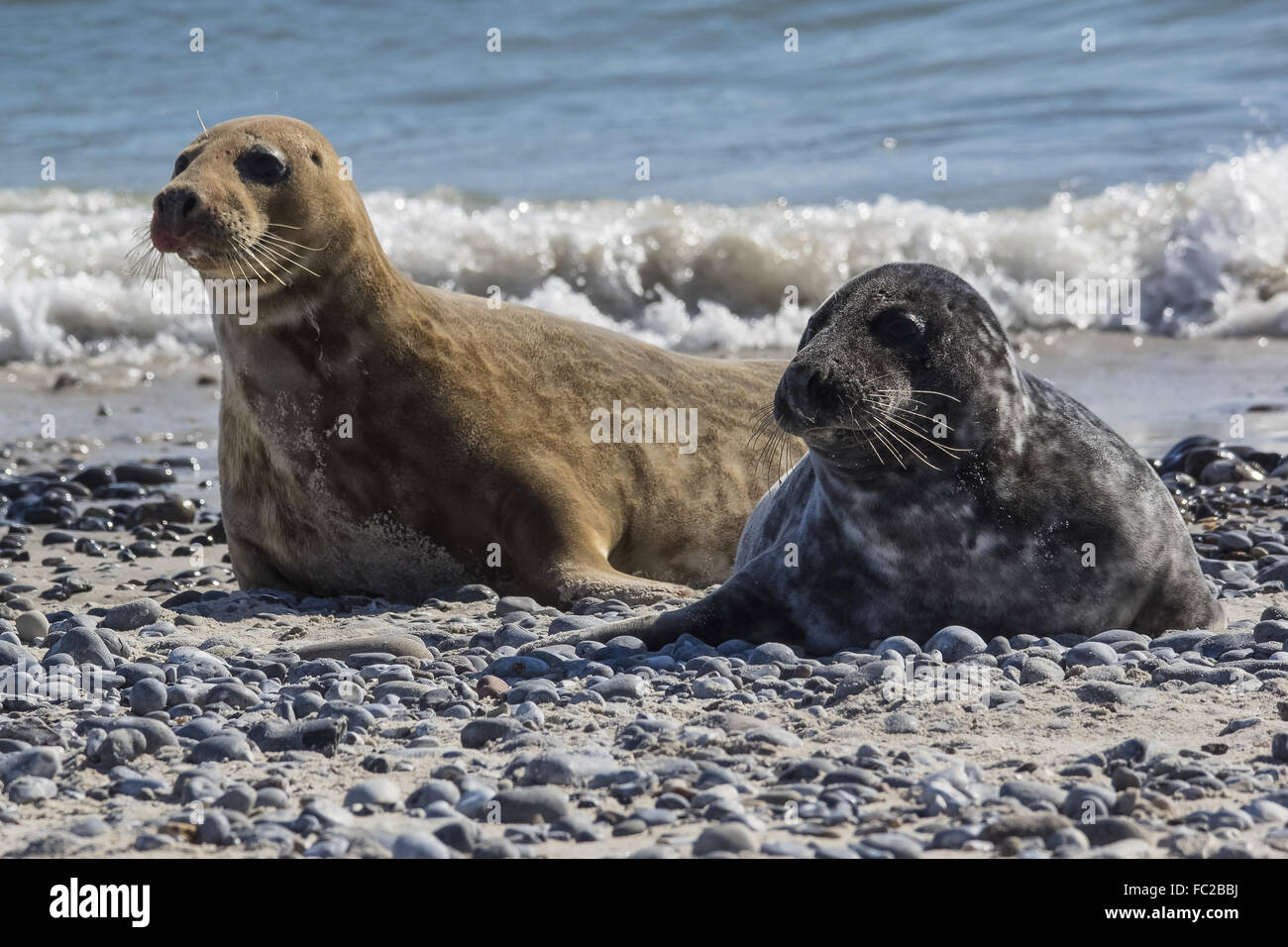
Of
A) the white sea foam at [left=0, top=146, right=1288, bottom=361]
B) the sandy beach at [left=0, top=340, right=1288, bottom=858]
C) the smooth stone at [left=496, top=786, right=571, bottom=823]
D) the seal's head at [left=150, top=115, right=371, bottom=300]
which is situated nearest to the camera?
the sandy beach at [left=0, top=340, right=1288, bottom=858]

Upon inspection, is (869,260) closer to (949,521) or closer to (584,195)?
(584,195)

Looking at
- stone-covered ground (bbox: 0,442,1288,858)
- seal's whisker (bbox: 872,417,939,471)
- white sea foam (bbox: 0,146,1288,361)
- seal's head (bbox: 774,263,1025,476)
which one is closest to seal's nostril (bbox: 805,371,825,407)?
seal's head (bbox: 774,263,1025,476)

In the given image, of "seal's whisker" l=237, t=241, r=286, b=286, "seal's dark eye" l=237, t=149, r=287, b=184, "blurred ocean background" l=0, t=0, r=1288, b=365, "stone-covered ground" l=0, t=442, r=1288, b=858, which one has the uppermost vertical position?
"blurred ocean background" l=0, t=0, r=1288, b=365

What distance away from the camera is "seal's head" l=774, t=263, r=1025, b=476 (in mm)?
4508

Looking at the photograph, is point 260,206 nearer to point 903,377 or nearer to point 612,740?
point 903,377

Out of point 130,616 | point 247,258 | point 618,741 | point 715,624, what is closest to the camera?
point 618,741

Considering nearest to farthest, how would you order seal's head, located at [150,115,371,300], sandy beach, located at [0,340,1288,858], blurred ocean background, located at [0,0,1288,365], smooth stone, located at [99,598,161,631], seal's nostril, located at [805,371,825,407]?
sandy beach, located at [0,340,1288,858] → seal's nostril, located at [805,371,825,407] → smooth stone, located at [99,598,161,631] → seal's head, located at [150,115,371,300] → blurred ocean background, located at [0,0,1288,365]

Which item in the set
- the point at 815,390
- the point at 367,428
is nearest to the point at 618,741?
the point at 815,390

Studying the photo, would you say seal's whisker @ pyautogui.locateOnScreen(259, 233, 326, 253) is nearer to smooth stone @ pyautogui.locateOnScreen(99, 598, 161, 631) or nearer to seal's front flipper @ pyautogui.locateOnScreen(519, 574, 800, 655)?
smooth stone @ pyautogui.locateOnScreen(99, 598, 161, 631)

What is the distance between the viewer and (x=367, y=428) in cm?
623

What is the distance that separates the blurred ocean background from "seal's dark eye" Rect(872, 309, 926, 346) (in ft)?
28.4

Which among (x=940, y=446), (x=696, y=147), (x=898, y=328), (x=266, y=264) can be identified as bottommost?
(x=940, y=446)

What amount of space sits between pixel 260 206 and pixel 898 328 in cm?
247

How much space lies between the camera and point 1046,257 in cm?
1520
